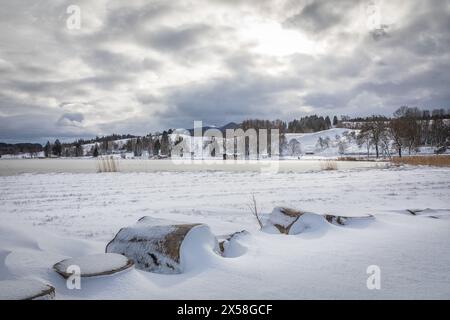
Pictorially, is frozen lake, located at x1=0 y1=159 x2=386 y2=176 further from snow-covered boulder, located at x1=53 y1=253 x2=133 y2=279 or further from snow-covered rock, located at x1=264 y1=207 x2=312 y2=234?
snow-covered boulder, located at x1=53 y1=253 x2=133 y2=279

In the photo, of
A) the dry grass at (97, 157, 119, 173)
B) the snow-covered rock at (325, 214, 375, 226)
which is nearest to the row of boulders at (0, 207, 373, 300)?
the snow-covered rock at (325, 214, 375, 226)

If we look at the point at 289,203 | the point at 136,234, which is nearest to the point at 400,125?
the point at 289,203

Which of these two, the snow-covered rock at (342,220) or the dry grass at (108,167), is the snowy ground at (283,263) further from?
the dry grass at (108,167)

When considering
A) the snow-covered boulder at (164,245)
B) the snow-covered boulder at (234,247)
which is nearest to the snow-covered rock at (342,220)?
the snow-covered boulder at (234,247)

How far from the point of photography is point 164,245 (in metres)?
4.73

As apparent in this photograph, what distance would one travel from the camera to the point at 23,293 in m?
3.33

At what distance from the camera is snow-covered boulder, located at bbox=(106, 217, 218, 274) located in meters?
4.58

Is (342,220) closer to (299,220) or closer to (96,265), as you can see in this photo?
(299,220)

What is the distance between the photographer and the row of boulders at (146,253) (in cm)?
354

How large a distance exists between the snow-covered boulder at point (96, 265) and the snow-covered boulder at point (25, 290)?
438 mm

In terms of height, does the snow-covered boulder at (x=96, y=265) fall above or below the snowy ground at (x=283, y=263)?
above

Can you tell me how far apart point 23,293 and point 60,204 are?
11.7m

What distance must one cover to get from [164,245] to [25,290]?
1.80m
